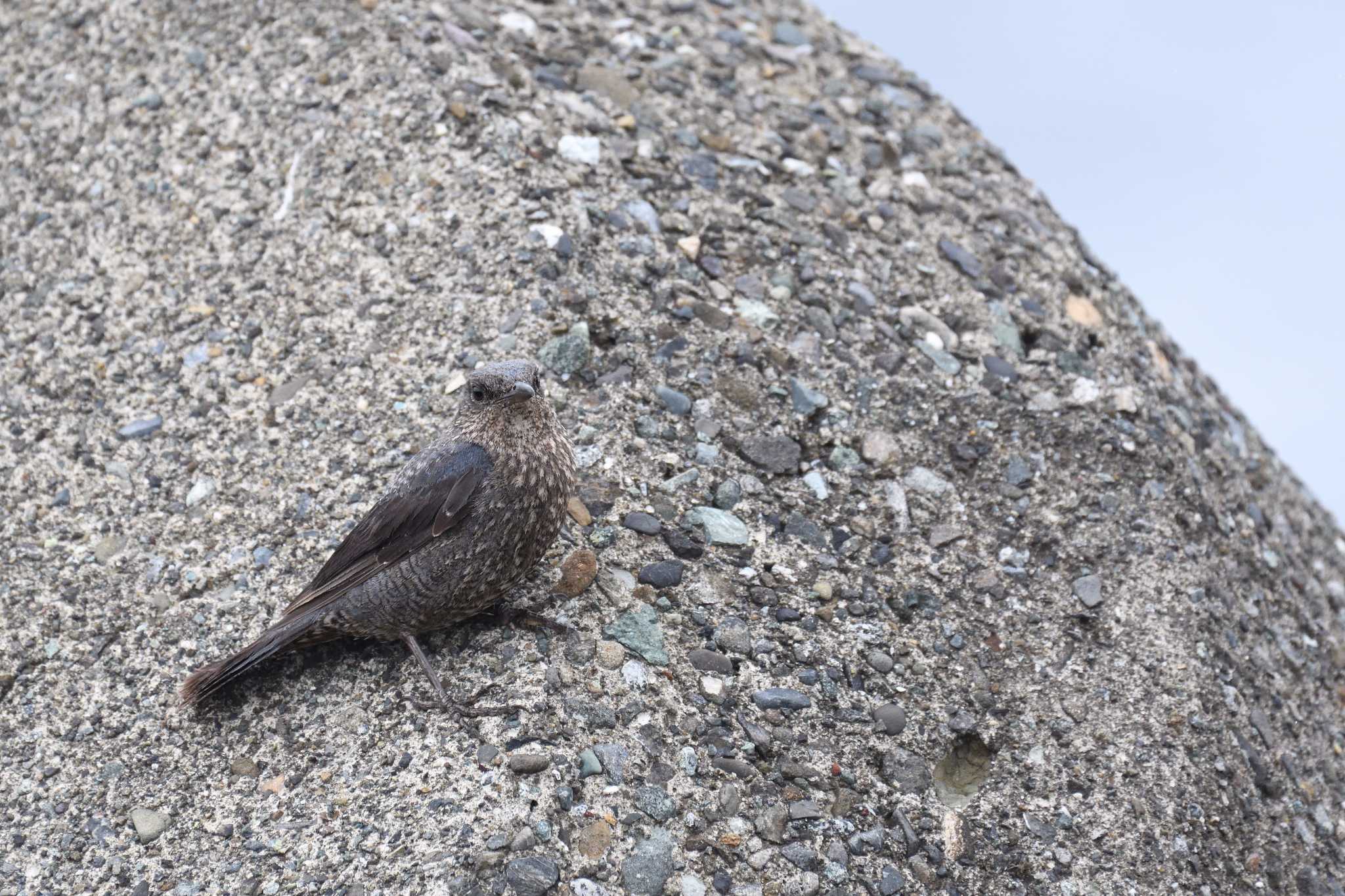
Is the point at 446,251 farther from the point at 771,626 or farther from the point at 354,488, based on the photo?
the point at 771,626

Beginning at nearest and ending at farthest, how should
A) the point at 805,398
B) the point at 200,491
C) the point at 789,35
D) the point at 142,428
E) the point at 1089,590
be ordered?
1. the point at 1089,590
2. the point at 200,491
3. the point at 805,398
4. the point at 142,428
5. the point at 789,35

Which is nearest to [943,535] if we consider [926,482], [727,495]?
[926,482]

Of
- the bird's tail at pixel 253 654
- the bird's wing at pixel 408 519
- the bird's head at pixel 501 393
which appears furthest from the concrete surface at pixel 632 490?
the bird's head at pixel 501 393

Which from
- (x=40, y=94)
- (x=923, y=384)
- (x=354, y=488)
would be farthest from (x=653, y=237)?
(x=40, y=94)

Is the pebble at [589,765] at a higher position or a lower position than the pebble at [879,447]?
lower

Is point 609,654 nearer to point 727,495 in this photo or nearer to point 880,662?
point 727,495

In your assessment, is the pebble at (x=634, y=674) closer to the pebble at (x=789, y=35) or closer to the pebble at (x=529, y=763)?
the pebble at (x=529, y=763)
